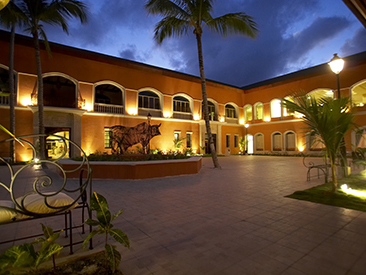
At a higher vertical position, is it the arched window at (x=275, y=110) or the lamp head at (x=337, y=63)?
the arched window at (x=275, y=110)

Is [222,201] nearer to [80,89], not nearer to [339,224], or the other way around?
[339,224]

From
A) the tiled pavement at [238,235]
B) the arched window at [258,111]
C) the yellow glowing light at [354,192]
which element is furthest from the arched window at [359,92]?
the tiled pavement at [238,235]

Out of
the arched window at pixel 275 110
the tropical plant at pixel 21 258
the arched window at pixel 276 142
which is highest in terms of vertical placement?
the arched window at pixel 275 110

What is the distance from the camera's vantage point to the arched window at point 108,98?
18922 mm

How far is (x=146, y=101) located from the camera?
21.4 meters

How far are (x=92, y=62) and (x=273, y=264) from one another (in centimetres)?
1970

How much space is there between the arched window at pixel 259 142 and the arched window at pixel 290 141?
315 cm

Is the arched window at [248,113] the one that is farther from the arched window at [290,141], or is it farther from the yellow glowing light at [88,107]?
the yellow glowing light at [88,107]

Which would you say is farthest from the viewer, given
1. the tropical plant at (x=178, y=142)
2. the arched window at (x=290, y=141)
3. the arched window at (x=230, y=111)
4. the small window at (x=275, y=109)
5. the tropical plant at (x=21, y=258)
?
the arched window at (x=230, y=111)

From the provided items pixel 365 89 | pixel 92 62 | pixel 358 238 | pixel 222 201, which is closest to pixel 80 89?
pixel 92 62

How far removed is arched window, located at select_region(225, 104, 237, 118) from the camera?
2789 cm

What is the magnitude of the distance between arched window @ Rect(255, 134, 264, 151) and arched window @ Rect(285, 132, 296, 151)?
124 inches

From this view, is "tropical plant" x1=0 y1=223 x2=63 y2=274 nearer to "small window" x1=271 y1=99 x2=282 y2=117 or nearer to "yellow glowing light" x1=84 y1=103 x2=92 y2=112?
"yellow glowing light" x1=84 y1=103 x2=92 y2=112

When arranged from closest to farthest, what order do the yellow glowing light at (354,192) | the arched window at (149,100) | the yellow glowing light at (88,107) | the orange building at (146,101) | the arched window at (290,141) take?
the yellow glowing light at (354,192) < the orange building at (146,101) < the yellow glowing light at (88,107) < the arched window at (149,100) < the arched window at (290,141)
